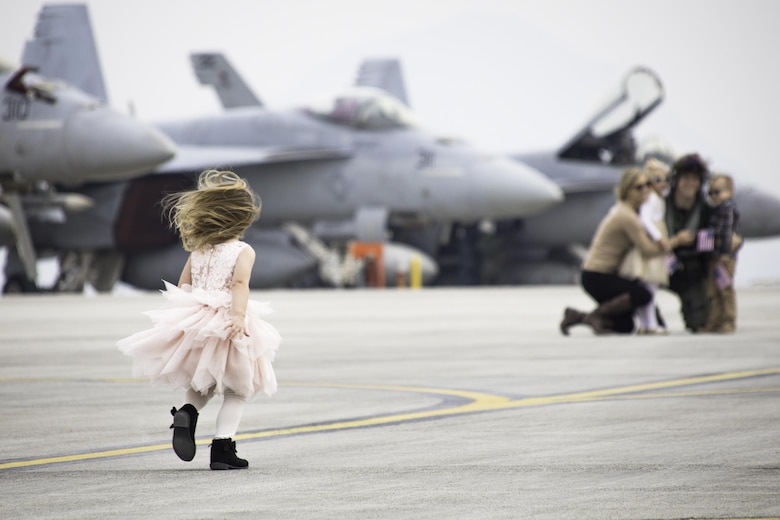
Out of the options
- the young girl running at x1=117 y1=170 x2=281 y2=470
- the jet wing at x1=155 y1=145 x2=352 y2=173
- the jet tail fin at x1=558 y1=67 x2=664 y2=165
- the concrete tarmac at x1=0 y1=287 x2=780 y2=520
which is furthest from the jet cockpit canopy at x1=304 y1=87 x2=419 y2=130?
the young girl running at x1=117 y1=170 x2=281 y2=470

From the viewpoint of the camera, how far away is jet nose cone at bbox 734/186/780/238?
30359 millimetres

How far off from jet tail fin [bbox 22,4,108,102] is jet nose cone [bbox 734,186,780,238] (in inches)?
577

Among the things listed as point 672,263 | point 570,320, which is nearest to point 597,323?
point 570,320

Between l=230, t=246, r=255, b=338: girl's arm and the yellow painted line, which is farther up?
l=230, t=246, r=255, b=338: girl's arm

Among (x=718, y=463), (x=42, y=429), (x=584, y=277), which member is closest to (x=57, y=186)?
(x=584, y=277)

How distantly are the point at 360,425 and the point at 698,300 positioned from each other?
7440mm

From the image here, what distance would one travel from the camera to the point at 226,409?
5.41 meters

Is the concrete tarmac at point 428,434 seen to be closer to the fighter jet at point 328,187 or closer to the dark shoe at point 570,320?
the dark shoe at point 570,320

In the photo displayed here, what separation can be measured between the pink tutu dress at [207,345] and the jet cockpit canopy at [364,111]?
2334cm

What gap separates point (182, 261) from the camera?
29.6 metres

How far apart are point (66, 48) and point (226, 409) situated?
89.9 ft

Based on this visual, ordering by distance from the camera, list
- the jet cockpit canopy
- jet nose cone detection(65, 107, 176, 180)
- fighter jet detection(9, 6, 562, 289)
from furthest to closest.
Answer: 1. the jet cockpit canopy
2. fighter jet detection(9, 6, 562, 289)
3. jet nose cone detection(65, 107, 176, 180)

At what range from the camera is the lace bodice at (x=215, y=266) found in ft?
18.3

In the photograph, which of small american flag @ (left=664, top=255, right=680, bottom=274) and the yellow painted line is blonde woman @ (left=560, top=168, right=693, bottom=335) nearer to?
small american flag @ (left=664, top=255, right=680, bottom=274)
